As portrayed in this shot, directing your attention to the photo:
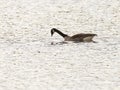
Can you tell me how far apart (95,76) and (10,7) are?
49.3 ft

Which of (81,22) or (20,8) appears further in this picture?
(20,8)

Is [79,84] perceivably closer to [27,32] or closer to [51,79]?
[51,79]

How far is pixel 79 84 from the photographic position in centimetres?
1192

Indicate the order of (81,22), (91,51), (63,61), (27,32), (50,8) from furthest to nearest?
(50,8), (81,22), (27,32), (91,51), (63,61)

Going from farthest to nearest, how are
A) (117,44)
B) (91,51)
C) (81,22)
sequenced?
1. (81,22)
2. (117,44)
3. (91,51)

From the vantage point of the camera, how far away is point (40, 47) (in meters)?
16.9

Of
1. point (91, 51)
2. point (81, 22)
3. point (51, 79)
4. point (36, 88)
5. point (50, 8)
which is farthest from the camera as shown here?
point (50, 8)

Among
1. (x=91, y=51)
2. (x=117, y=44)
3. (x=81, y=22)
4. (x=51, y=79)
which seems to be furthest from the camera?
(x=81, y=22)

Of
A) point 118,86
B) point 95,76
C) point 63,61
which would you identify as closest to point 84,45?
point 63,61

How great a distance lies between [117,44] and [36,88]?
5.83 m

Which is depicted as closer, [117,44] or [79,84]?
[79,84]

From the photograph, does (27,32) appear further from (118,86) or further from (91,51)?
(118,86)

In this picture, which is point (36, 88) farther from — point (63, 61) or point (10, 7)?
point (10, 7)

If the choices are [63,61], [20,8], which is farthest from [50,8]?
[63,61]
